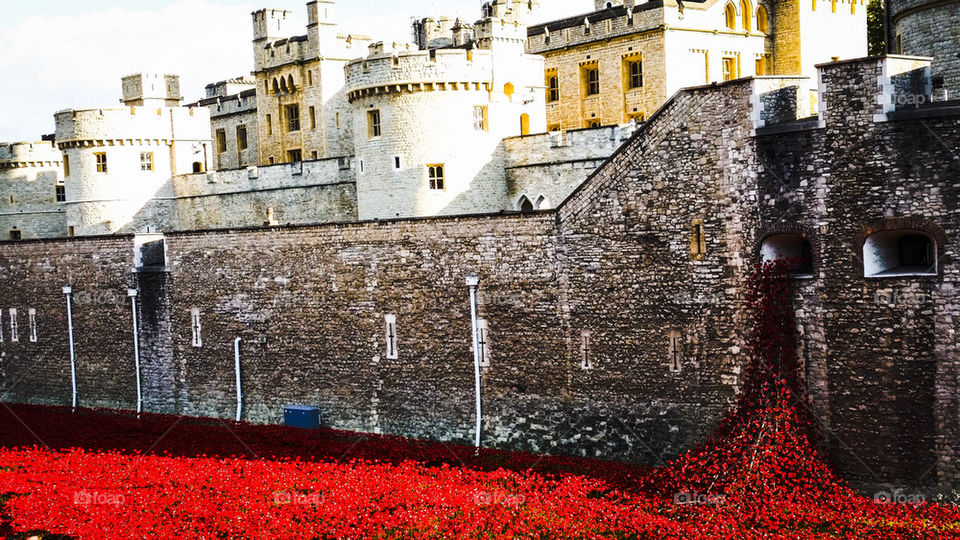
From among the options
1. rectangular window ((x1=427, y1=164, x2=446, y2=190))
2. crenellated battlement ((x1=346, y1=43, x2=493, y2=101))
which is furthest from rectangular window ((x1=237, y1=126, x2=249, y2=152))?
rectangular window ((x1=427, y1=164, x2=446, y2=190))

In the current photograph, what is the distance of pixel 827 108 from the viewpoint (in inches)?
720

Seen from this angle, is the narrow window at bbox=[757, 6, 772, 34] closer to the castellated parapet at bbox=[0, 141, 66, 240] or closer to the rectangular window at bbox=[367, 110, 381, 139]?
the rectangular window at bbox=[367, 110, 381, 139]

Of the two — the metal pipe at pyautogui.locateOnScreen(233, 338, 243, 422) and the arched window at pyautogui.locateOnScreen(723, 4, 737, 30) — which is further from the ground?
the arched window at pyautogui.locateOnScreen(723, 4, 737, 30)

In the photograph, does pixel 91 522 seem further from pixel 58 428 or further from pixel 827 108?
pixel 827 108

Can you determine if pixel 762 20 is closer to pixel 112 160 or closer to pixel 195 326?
pixel 195 326

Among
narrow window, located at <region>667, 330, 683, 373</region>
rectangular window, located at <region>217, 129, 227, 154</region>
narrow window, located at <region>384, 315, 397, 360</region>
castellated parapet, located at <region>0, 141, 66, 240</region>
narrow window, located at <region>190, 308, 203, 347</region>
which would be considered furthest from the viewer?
rectangular window, located at <region>217, 129, 227, 154</region>

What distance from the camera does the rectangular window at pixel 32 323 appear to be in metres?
34.0

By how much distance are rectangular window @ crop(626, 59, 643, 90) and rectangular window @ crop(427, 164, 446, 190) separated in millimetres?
10478

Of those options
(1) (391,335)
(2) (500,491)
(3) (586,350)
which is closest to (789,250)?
(3) (586,350)

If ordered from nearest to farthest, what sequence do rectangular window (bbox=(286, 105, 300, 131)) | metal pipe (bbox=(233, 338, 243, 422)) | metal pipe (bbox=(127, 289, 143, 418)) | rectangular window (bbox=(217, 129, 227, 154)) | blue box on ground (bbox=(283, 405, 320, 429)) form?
1. blue box on ground (bbox=(283, 405, 320, 429))
2. metal pipe (bbox=(233, 338, 243, 422))
3. metal pipe (bbox=(127, 289, 143, 418))
4. rectangular window (bbox=(286, 105, 300, 131))
5. rectangular window (bbox=(217, 129, 227, 154))

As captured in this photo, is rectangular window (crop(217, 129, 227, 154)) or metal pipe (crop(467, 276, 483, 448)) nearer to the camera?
metal pipe (crop(467, 276, 483, 448))

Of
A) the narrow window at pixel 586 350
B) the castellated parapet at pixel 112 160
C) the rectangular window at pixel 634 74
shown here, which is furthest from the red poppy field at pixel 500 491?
the rectangular window at pixel 634 74

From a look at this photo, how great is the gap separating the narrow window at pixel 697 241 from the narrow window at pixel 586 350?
9.32 ft

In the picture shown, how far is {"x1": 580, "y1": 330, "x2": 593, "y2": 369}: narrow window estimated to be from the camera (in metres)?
21.9
